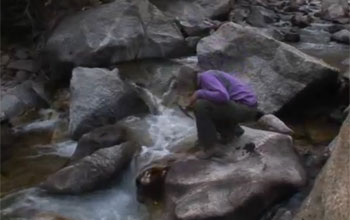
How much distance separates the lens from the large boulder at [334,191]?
14.8 ft

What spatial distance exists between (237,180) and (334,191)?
5.27 ft

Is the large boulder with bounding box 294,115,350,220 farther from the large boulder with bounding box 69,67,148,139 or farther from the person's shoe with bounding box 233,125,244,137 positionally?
the large boulder with bounding box 69,67,148,139

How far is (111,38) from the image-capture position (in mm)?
10789

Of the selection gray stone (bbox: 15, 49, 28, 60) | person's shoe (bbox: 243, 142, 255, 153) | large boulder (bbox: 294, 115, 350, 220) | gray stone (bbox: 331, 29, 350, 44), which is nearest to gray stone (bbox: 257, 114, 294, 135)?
person's shoe (bbox: 243, 142, 255, 153)

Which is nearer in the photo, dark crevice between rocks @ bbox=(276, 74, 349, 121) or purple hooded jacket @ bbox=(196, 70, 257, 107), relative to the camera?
purple hooded jacket @ bbox=(196, 70, 257, 107)

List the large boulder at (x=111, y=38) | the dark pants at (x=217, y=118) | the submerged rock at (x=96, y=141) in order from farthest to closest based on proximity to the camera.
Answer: the large boulder at (x=111, y=38), the submerged rock at (x=96, y=141), the dark pants at (x=217, y=118)

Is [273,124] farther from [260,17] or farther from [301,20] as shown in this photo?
[301,20]

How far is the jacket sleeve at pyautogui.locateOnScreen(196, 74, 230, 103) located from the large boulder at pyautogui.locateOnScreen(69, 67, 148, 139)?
9.28 ft

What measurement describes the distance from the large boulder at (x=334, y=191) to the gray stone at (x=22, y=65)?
6937 mm

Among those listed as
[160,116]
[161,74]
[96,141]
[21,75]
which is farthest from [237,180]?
[21,75]

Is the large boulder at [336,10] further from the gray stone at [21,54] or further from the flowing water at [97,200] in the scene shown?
the flowing water at [97,200]

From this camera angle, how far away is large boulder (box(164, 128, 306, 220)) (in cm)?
599

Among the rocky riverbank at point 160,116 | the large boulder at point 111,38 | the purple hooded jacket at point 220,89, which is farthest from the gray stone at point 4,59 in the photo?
the purple hooded jacket at point 220,89

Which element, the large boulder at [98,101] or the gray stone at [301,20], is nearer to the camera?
the large boulder at [98,101]
